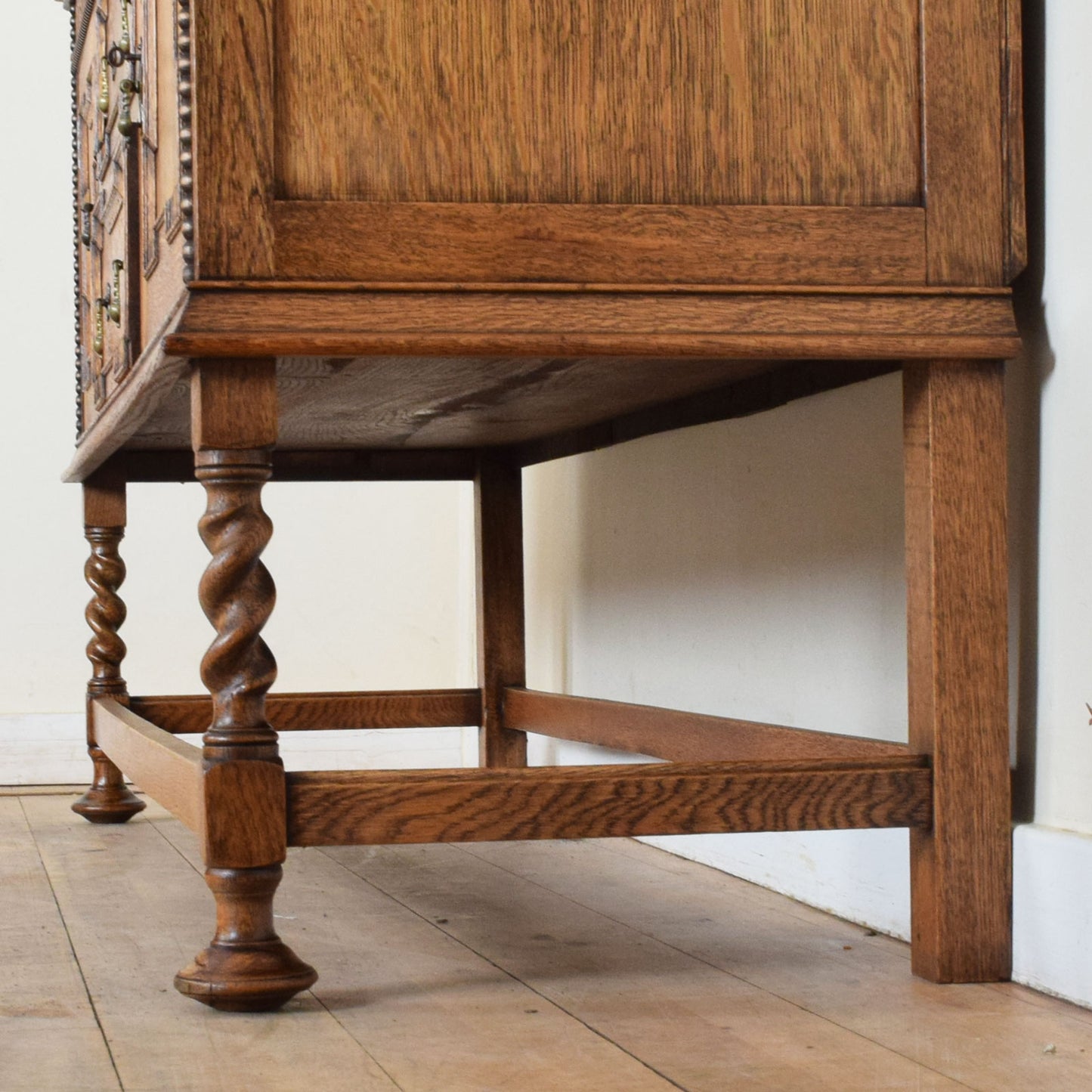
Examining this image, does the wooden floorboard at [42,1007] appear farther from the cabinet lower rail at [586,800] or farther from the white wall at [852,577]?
the white wall at [852,577]

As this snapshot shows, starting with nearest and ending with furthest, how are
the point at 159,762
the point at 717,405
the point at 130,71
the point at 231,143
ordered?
1. the point at 231,143
2. the point at 159,762
3. the point at 130,71
4. the point at 717,405

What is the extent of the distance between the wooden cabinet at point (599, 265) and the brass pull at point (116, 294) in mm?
322

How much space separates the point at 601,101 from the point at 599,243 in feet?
0.38

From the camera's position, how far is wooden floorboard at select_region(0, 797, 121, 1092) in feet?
3.48

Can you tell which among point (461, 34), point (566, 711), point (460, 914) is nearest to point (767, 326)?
point (461, 34)

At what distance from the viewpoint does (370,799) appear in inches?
48.4

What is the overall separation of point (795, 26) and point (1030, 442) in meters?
0.40

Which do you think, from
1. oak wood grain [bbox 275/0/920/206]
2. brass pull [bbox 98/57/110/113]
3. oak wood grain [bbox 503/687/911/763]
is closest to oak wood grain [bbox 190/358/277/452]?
oak wood grain [bbox 275/0/920/206]

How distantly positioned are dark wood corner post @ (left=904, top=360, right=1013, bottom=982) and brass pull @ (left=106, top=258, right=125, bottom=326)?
35.1 inches

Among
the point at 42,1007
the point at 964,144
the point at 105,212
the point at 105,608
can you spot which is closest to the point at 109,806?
the point at 105,608

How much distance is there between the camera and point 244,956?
3.97ft

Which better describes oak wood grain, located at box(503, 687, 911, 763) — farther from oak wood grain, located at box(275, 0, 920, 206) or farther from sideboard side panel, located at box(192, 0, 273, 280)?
sideboard side panel, located at box(192, 0, 273, 280)

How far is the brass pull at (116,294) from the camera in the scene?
68.3 inches

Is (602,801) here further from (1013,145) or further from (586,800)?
(1013,145)
